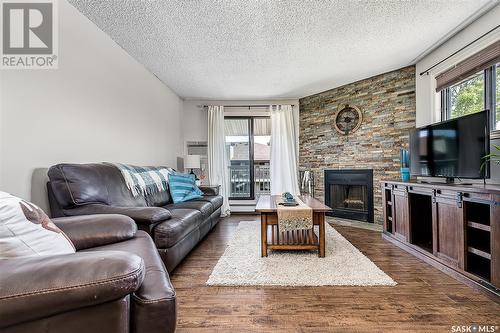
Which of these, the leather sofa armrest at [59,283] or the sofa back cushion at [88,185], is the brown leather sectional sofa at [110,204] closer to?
the sofa back cushion at [88,185]

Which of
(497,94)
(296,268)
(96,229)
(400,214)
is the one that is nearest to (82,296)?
(96,229)

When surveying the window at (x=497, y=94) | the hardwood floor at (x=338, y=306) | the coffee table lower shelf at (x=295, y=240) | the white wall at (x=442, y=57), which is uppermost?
the white wall at (x=442, y=57)

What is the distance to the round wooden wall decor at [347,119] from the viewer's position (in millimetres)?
4086

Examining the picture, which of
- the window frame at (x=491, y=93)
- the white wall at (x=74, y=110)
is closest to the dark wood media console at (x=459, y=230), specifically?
the window frame at (x=491, y=93)

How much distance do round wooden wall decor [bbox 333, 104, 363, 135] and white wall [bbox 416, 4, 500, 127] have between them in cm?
89

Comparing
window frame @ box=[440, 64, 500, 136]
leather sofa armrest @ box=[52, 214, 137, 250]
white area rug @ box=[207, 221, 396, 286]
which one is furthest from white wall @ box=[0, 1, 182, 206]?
window frame @ box=[440, 64, 500, 136]

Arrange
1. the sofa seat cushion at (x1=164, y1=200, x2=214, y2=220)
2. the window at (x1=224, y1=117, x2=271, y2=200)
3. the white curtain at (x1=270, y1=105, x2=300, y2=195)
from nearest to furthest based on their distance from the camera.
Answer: the sofa seat cushion at (x1=164, y1=200, x2=214, y2=220), the white curtain at (x1=270, y1=105, x2=300, y2=195), the window at (x1=224, y1=117, x2=271, y2=200)

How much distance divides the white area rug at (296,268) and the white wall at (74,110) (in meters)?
1.68

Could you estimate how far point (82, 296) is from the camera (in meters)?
0.72

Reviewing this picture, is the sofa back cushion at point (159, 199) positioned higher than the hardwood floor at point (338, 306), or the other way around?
the sofa back cushion at point (159, 199)

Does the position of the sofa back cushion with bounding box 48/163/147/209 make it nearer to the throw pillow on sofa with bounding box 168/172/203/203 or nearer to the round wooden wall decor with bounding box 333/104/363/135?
the throw pillow on sofa with bounding box 168/172/203/203

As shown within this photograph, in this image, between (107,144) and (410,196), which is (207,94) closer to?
(107,144)

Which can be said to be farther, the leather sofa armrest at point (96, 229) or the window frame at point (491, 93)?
the window frame at point (491, 93)

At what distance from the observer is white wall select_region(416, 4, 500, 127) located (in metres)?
2.27
